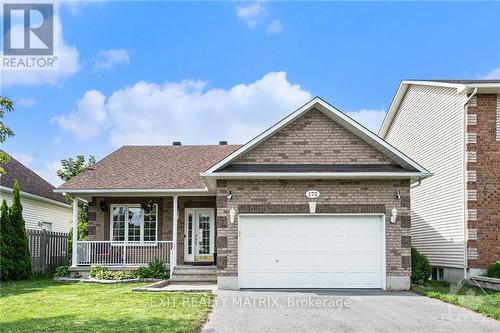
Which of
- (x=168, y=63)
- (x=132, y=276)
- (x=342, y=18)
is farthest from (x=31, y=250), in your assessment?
(x=342, y=18)

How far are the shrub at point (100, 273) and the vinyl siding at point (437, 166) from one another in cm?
1121

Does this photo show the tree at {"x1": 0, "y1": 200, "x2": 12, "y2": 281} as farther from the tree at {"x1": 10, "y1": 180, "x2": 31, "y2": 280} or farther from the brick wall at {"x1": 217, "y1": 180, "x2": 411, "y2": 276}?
the brick wall at {"x1": 217, "y1": 180, "x2": 411, "y2": 276}

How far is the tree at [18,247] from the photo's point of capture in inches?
718

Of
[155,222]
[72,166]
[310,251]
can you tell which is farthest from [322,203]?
[72,166]

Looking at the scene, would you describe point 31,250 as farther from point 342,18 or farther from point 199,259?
point 342,18

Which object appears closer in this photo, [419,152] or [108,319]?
[108,319]

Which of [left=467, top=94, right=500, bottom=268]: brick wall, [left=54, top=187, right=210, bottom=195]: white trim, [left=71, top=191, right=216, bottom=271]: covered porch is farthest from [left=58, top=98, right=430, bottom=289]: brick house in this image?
[left=71, top=191, right=216, bottom=271]: covered porch

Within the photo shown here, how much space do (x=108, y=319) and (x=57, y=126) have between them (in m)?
15.5

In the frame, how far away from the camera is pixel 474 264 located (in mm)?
16141

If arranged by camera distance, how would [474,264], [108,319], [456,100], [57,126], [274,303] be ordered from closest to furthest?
[108,319] → [274,303] → [474,264] → [456,100] → [57,126]

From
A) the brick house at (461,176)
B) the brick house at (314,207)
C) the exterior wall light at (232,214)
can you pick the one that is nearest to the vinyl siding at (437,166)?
the brick house at (461,176)

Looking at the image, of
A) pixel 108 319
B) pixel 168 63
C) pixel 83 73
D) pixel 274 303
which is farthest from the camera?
pixel 83 73

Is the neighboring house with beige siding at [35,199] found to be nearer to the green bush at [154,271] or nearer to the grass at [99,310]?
the green bush at [154,271]

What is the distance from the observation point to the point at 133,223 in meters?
19.8
